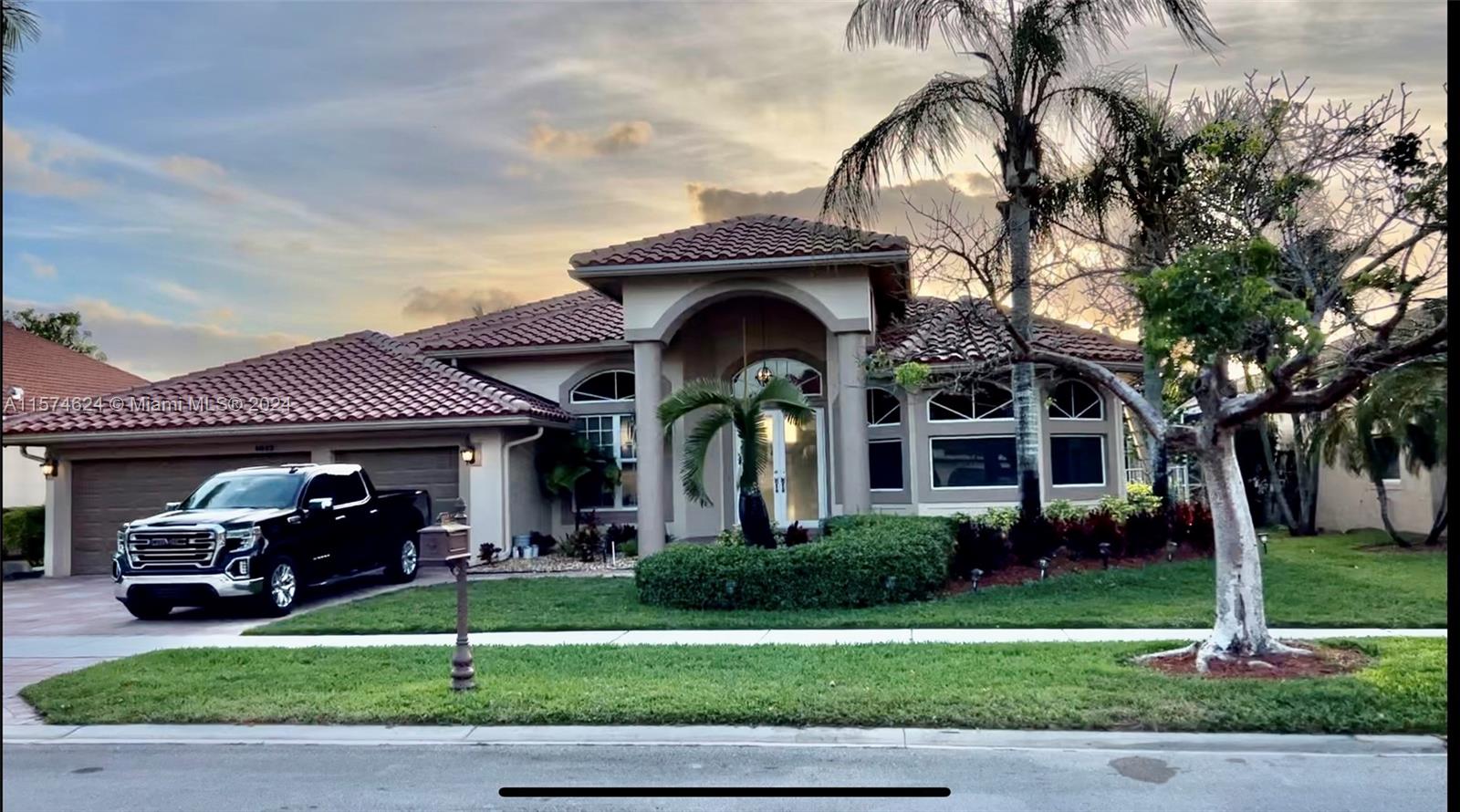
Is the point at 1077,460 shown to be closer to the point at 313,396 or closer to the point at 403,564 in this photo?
the point at 403,564

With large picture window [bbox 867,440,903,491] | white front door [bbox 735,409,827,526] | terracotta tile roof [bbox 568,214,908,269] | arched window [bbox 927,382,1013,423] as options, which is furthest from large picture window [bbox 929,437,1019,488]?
terracotta tile roof [bbox 568,214,908,269]

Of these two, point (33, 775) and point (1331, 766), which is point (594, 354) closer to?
point (33, 775)

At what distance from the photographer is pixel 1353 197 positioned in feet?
34.2

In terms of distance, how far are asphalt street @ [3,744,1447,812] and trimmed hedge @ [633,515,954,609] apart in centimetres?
529

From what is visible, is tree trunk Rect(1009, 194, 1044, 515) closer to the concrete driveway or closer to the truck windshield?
the concrete driveway

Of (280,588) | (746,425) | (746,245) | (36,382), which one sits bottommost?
(280,588)

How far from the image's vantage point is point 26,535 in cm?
2108

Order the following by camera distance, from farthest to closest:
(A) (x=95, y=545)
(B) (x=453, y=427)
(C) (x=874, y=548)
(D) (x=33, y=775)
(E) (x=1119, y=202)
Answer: (A) (x=95, y=545)
(B) (x=453, y=427)
(E) (x=1119, y=202)
(C) (x=874, y=548)
(D) (x=33, y=775)

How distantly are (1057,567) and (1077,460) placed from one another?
5068mm

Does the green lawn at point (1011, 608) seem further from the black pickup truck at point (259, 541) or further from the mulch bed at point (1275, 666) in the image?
the mulch bed at point (1275, 666)

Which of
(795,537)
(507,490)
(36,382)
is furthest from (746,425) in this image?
(36,382)

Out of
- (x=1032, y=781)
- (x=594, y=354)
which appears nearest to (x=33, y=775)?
(x=1032, y=781)

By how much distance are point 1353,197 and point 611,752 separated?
8.53 m

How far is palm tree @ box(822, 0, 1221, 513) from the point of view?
584 inches
